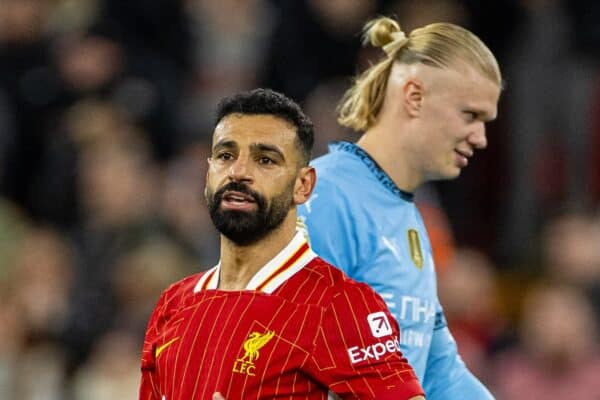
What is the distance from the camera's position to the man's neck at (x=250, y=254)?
385cm

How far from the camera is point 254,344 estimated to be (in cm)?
372

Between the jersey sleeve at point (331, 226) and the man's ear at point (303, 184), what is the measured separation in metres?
0.39

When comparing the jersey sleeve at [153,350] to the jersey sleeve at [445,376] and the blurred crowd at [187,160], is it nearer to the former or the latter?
the jersey sleeve at [445,376]

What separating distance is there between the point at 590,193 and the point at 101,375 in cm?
315

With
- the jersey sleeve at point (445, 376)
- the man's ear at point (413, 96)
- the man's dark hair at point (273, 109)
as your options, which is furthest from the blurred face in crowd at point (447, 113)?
the man's dark hair at point (273, 109)

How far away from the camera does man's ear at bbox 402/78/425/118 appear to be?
4637 millimetres

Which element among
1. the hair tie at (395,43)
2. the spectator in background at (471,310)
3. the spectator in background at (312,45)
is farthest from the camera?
the spectator in background at (312,45)

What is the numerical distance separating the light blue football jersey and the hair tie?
34 cm

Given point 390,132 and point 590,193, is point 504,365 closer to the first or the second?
point 590,193

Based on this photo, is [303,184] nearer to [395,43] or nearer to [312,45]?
[395,43]

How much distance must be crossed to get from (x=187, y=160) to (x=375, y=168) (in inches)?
170

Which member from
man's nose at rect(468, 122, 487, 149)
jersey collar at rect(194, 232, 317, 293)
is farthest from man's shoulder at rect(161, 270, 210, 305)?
man's nose at rect(468, 122, 487, 149)

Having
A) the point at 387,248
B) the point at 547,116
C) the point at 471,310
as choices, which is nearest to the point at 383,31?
the point at 387,248

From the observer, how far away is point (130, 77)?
357 inches
